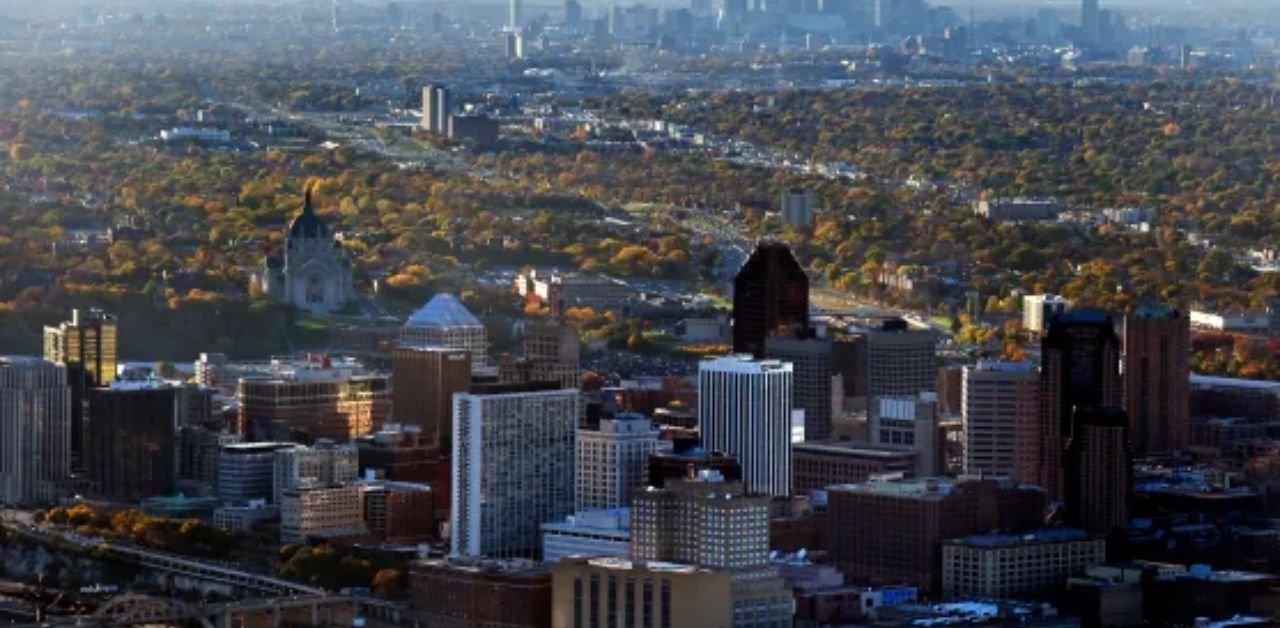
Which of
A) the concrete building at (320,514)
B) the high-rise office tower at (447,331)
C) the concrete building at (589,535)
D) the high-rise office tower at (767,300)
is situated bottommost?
the concrete building at (320,514)

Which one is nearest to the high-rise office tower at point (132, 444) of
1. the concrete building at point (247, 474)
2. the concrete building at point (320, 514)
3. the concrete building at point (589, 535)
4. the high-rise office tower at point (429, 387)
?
the concrete building at point (247, 474)

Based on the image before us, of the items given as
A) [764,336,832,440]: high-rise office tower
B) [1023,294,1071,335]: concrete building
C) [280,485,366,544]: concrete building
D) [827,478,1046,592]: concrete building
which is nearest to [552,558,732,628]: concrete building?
[827,478,1046,592]: concrete building

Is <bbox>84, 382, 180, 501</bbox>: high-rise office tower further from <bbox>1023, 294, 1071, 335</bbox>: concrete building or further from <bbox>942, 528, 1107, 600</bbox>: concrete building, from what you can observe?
<bbox>1023, 294, 1071, 335</bbox>: concrete building

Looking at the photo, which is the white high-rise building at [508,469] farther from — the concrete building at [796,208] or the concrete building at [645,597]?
the concrete building at [796,208]

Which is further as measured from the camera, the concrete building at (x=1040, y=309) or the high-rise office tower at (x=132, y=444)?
the concrete building at (x=1040, y=309)

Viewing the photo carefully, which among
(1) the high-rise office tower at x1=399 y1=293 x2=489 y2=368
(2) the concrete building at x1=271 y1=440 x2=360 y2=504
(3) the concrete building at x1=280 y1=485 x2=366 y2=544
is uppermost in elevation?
(1) the high-rise office tower at x1=399 y1=293 x2=489 y2=368

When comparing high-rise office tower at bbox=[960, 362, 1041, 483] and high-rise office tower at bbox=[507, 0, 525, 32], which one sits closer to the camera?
high-rise office tower at bbox=[960, 362, 1041, 483]

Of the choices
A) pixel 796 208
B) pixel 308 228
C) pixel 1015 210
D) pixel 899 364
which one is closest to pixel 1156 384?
pixel 899 364
